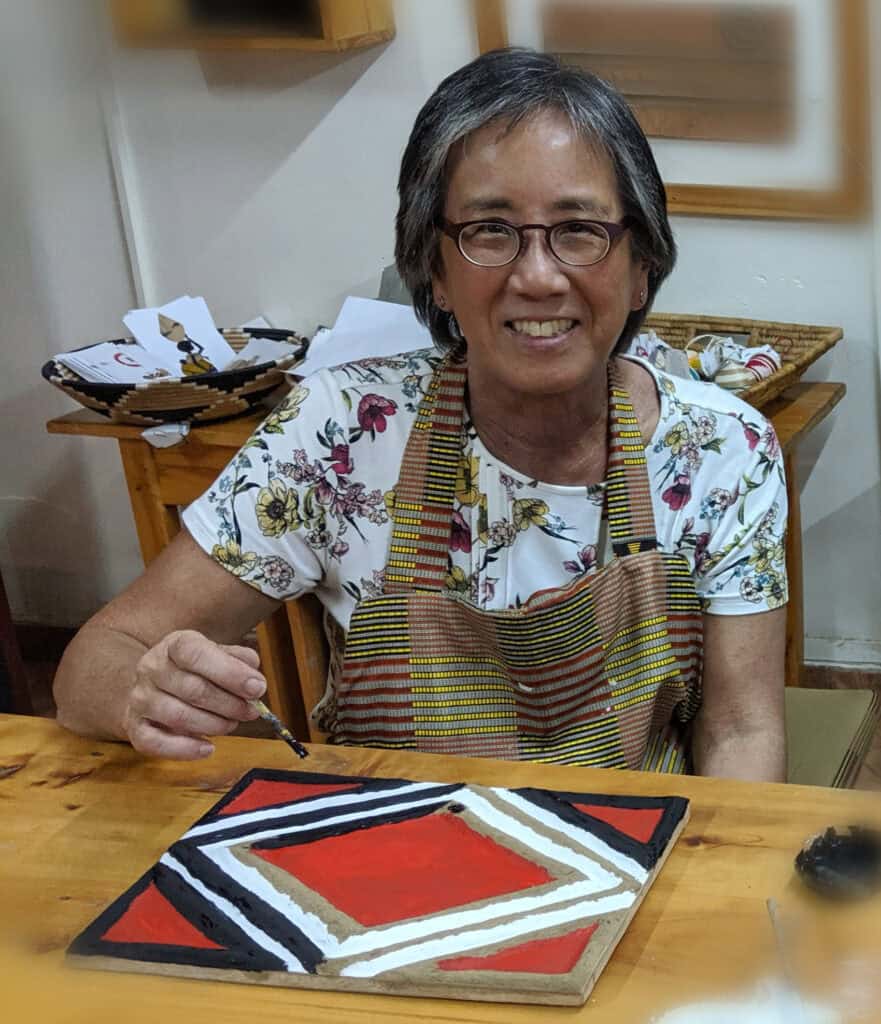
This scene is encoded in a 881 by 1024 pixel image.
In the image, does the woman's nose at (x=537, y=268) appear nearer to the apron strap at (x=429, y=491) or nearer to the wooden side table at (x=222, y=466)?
the apron strap at (x=429, y=491)

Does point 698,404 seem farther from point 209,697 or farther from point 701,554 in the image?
point 209,697

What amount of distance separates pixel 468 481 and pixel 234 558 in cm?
17

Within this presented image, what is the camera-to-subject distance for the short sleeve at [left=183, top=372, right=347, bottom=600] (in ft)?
3.11

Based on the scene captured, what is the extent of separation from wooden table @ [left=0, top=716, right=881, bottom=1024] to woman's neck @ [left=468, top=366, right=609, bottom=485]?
329mm

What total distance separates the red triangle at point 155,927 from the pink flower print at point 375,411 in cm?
48

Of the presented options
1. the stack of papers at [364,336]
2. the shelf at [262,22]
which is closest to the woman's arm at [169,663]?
the shelf at [262,22]

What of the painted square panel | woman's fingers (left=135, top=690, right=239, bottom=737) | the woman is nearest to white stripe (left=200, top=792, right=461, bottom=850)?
the painted square panel

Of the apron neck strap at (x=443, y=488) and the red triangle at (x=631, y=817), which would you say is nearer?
the red triangle at (x=631, y=817)

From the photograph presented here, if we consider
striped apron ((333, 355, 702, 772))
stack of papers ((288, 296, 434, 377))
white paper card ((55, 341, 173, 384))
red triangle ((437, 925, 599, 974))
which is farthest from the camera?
white paper card ((55, 341, 173, 384))

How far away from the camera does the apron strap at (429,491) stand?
93 cm

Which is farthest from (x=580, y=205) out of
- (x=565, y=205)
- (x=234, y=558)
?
(x=234, y=558)

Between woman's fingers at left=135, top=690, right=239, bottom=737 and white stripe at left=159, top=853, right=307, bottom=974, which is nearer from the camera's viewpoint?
white stripe at left=159, top=853, right=307, bottom=974

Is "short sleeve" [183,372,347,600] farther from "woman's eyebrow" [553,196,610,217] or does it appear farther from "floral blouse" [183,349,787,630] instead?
"woman's eyebrow" [553,196,610,217]

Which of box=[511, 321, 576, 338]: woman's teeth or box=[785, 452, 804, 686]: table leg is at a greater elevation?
box=[511, 321, 576, 338]: woman's teeth
